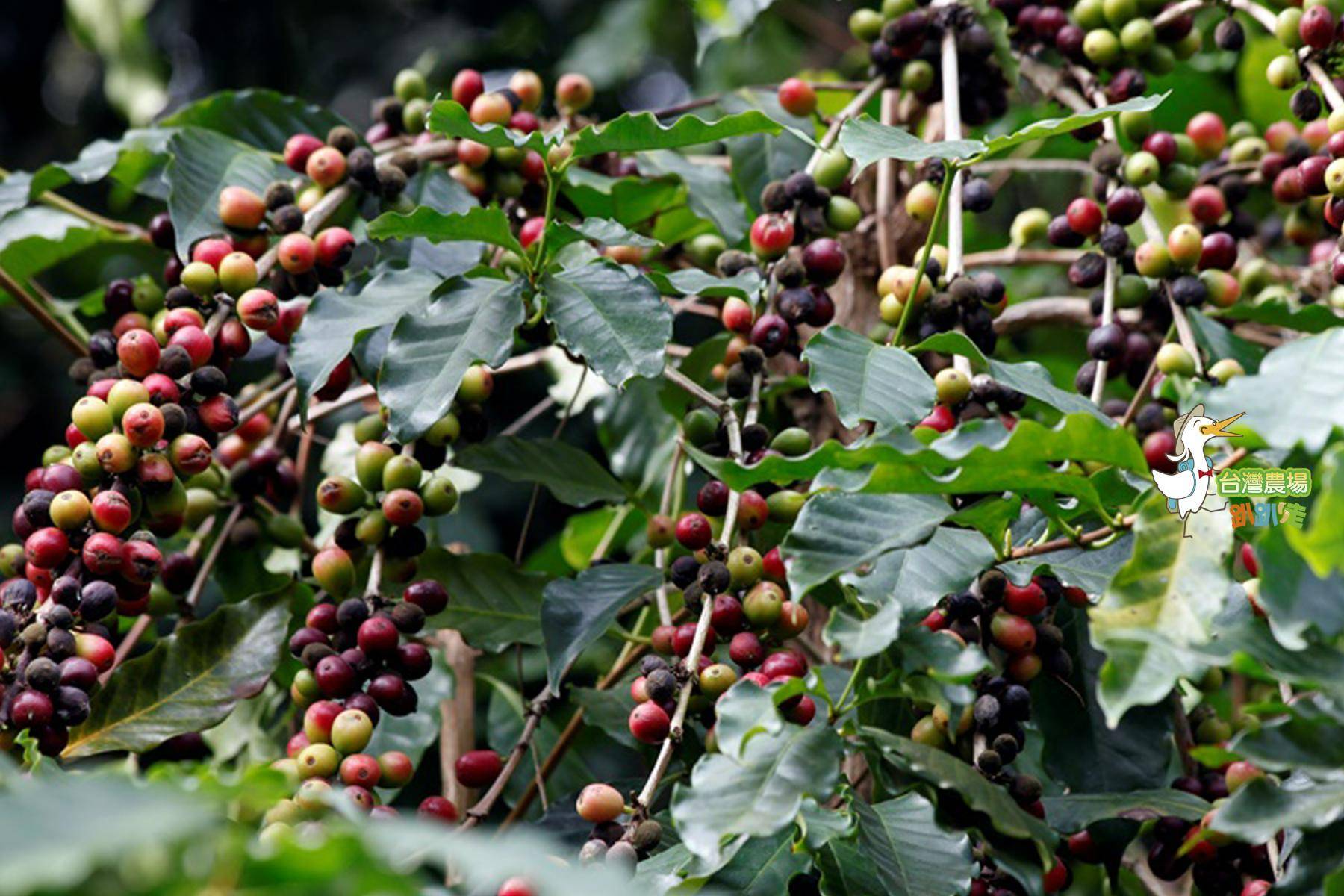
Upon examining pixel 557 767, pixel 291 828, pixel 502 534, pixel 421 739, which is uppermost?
pixel 291 828

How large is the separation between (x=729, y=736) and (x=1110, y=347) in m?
0.51

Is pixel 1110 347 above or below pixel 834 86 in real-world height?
below

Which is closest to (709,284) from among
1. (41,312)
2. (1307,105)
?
(1307,105)

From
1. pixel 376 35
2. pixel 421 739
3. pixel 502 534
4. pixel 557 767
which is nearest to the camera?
pixel 421 739

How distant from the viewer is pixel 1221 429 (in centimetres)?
81

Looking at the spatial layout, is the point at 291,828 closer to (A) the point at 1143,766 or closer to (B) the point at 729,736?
(B) the point at 729,736

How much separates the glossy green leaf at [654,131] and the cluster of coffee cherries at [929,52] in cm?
32

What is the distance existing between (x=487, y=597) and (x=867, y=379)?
0.43m

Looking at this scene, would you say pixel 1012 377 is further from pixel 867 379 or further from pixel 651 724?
pixel 651 724

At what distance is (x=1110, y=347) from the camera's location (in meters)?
1.07

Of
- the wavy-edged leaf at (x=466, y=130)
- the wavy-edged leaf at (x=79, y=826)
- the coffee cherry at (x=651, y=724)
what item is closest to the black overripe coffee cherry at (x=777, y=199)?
the wavy-edged leaf at (x=466, y=130)

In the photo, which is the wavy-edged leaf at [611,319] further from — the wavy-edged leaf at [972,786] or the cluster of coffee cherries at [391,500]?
the wavy-edged leaf at [972,786]

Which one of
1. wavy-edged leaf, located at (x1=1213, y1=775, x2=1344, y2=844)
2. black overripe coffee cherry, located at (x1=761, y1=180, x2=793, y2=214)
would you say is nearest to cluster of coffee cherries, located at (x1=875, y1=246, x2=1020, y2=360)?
black overripe coffee cherry, located at (x1=761, y1=180, x2=793, y2=214)

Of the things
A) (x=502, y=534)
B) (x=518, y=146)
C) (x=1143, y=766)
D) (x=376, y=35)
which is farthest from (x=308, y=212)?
(x=376, y=35)
